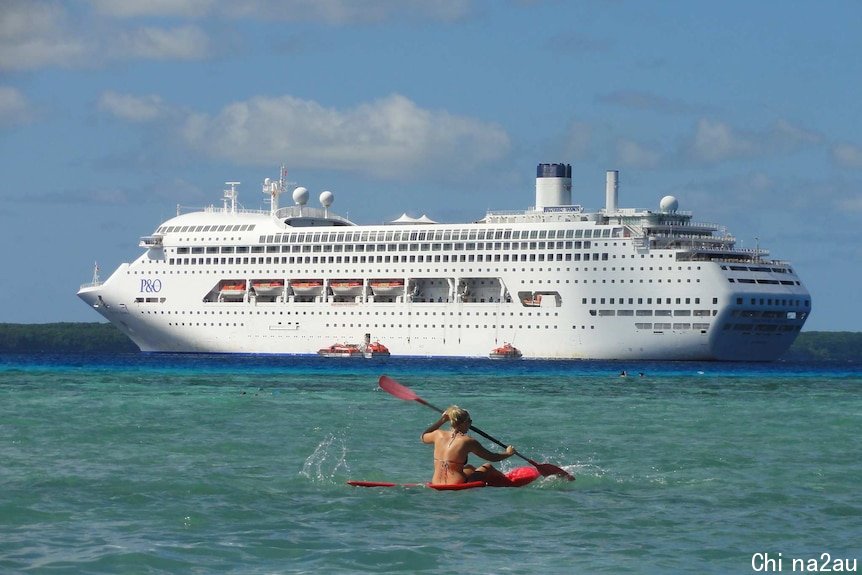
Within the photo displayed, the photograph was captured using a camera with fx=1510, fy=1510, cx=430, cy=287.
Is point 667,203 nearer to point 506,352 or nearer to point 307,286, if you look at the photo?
point 506,352

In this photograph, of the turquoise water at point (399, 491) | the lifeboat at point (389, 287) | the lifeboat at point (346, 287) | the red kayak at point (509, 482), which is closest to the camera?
the turquoise water at point (399, 491)

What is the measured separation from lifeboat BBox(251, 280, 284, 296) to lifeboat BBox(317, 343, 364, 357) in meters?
6.36

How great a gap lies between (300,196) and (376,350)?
20.9 m

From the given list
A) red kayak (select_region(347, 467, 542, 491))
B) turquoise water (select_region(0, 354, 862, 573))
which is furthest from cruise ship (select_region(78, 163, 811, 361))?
red kayak (select_region(347, 467, 542, 491))

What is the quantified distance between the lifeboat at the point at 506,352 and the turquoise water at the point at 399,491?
157 ft

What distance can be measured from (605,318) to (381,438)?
204ft

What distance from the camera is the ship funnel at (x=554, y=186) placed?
106 meters

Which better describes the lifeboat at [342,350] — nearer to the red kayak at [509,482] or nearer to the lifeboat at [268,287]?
the lifeboat at [268,287]

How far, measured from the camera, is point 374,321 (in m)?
98.9

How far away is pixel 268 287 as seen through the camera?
104 m

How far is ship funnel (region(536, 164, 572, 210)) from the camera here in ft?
347

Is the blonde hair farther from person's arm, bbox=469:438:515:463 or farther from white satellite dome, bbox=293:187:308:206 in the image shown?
white satellite dome, bbox=293:187:308:206

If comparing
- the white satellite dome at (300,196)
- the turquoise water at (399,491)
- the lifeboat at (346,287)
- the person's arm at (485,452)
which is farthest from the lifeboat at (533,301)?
the person's arm at (485,452)

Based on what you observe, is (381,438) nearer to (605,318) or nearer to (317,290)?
(605,318)
